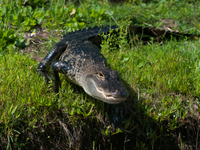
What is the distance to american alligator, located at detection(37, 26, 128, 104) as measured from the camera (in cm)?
231

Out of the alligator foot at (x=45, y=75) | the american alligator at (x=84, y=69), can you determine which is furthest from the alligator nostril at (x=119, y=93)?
the alligator foot at (x=45, y=75)

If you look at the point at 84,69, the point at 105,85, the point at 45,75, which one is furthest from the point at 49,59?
the point at 105,85

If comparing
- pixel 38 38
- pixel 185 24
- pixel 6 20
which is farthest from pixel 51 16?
pixel 185 24

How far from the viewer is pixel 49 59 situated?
345 centimetres

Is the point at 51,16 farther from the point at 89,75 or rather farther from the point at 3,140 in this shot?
the point at 3,140

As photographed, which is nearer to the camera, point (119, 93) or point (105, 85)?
point (119, 93)

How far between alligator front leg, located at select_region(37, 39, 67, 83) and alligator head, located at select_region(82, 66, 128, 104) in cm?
88

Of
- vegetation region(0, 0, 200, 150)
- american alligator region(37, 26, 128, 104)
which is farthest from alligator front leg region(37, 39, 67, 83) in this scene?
vegetation region(0, 0, 200, 150)

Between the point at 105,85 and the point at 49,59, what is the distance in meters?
1.47

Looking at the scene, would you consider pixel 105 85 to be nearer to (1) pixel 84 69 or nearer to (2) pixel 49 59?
(1) pixel 84 69

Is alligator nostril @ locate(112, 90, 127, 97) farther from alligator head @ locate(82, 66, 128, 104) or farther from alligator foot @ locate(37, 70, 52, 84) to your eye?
alligator foot @ locate(37, 70, 52, 84)

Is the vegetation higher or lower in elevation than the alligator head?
lower

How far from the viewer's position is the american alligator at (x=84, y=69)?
2310mm

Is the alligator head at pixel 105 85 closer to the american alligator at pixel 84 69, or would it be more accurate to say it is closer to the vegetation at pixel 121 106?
the american alligator at pixel 84 69
